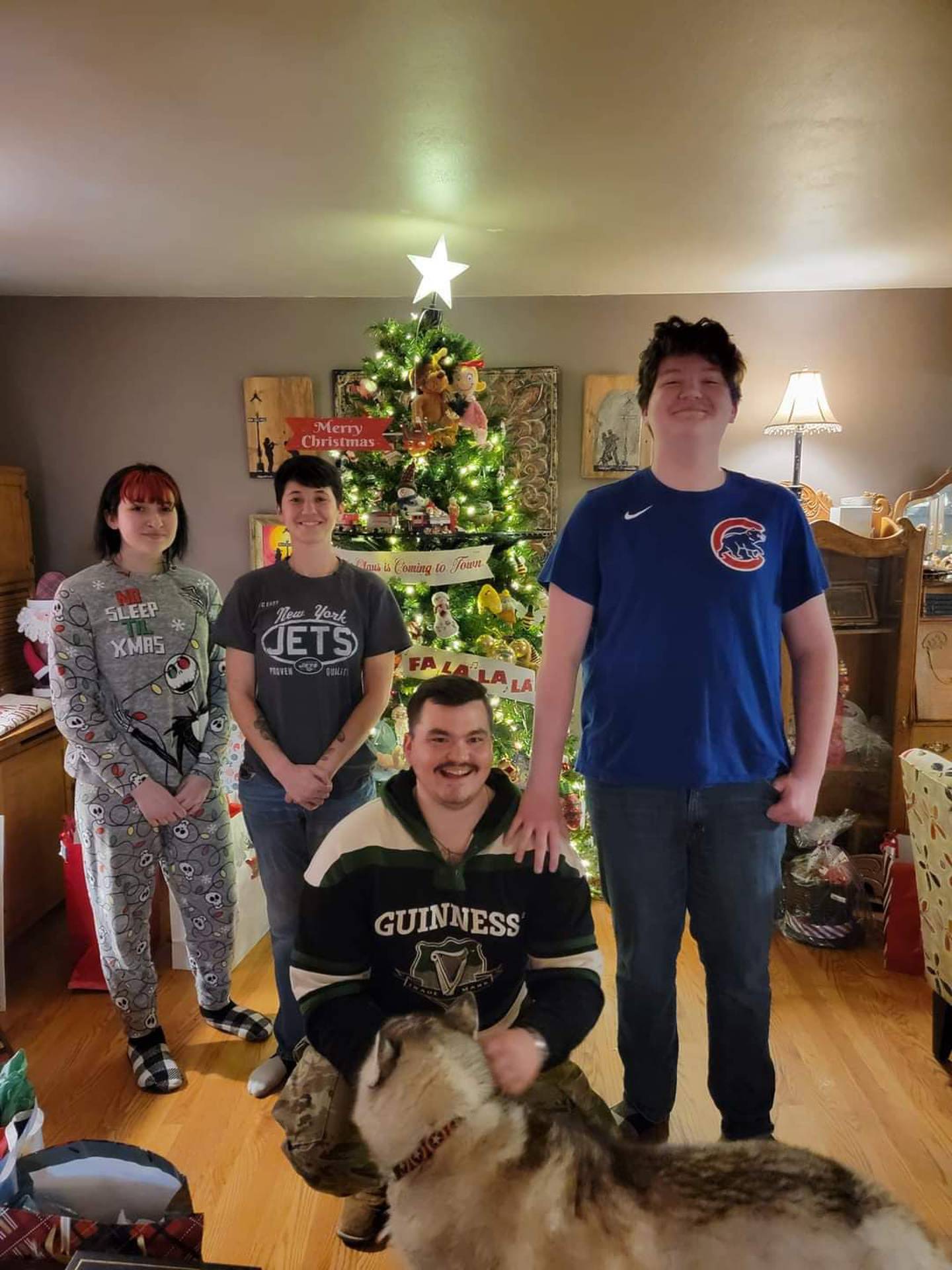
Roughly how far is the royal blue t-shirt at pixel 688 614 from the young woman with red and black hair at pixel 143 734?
101 centimetres

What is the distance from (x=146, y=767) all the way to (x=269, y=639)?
465 mm

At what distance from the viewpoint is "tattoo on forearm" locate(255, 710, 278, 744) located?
1.75 meters

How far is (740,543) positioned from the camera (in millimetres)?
1339

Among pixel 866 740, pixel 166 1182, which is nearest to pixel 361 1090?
pixel 166 1182

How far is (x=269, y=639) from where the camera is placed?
1.74m

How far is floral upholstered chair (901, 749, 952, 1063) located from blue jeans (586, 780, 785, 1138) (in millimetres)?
702

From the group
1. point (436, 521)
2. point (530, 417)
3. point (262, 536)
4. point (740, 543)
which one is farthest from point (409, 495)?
point (740, 543)

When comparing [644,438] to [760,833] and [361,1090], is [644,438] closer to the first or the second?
[760,833]

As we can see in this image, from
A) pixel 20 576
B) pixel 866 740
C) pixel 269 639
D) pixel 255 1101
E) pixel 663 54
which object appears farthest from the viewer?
pixel 20 576

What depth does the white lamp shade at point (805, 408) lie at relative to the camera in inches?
123

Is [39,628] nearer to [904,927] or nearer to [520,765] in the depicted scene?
[520,765]

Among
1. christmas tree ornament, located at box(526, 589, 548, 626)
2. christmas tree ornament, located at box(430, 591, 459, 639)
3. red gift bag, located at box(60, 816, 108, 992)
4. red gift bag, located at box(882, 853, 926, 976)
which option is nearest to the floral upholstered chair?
red gift bag, located at box(882, 853, 926, 976)

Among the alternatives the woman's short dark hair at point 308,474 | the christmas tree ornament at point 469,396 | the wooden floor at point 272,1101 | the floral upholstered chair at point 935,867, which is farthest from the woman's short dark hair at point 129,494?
the floral upholstered chair at point 935,867

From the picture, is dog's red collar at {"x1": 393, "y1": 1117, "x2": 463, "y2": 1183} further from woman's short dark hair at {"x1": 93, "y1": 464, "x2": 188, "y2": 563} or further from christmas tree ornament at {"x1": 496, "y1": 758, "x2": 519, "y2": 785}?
christmas tree ornament at {"x1": 496, "y1": 758, "x2": 519, "y2": 785}
